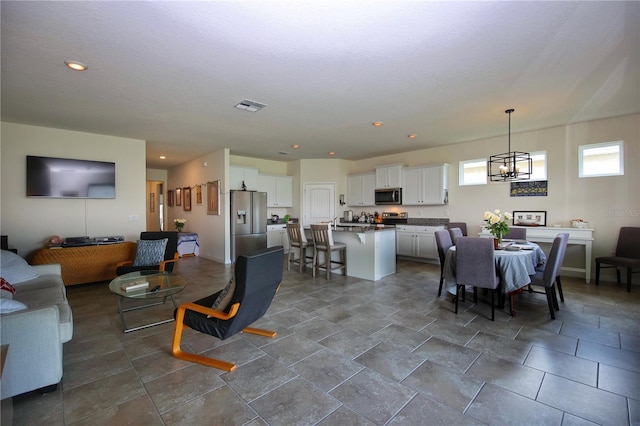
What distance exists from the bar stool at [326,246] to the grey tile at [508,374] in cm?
292

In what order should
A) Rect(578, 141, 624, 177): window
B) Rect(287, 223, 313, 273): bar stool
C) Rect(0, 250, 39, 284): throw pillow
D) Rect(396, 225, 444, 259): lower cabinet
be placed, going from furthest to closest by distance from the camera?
Rect(396, 225, 444, 259): lower cabinet, Rect(287, 223, 313, 273): bar stool, Rect(578, 141, 624, 177): window, Rect(0, 250, 39, 284): throw pillow

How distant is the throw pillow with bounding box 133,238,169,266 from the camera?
4.21 meters

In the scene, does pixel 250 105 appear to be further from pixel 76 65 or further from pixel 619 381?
pixel 619 381

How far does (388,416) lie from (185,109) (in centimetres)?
412

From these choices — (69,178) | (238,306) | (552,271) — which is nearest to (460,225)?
(552,271)

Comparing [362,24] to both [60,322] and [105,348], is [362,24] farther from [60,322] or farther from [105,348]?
[105,348]

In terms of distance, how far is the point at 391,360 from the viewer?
2361mm

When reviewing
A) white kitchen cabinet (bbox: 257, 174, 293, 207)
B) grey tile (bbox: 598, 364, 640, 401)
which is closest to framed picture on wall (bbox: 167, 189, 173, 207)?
white kitchen cabinet (bbox: 257, 174, 293, 207)

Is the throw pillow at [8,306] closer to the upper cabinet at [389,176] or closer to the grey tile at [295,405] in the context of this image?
the grey tile at [295,405]

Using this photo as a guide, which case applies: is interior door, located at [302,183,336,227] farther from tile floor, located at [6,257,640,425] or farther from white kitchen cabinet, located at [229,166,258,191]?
tile floor, located at [6,257,640,425]

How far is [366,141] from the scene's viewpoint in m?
5.96

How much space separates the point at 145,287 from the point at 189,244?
15.6 ft

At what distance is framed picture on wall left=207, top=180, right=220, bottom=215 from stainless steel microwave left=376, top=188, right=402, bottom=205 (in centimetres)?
395

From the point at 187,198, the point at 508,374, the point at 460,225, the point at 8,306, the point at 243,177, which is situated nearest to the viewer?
the point at 8,306
